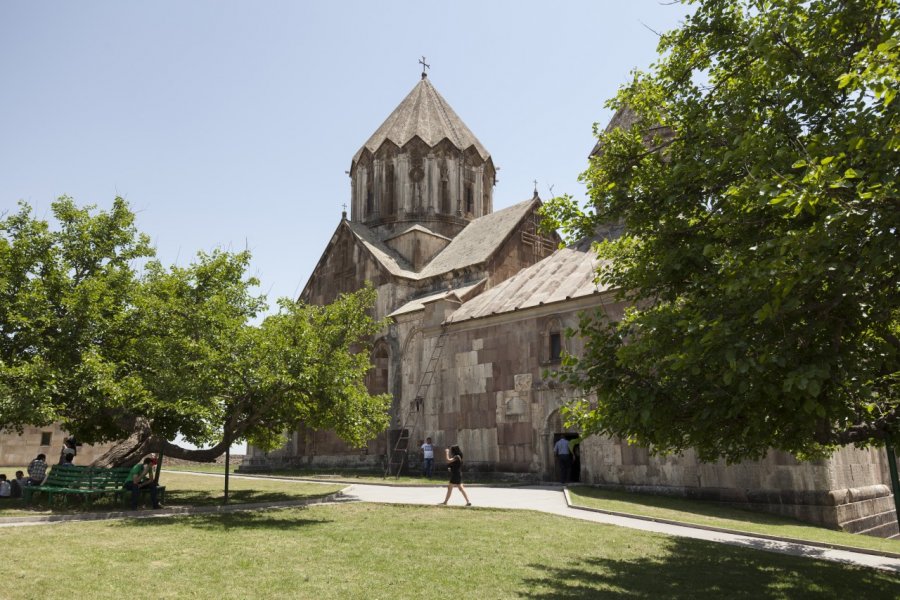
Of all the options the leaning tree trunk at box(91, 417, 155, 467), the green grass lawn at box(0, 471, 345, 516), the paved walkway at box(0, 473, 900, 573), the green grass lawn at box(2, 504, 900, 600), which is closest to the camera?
the green grass lawn at box(2, 504, 900, 600)

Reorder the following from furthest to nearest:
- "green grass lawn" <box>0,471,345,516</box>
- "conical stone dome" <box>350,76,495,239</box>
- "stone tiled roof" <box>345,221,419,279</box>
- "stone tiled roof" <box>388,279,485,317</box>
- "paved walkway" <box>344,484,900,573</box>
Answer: "conical stone dome" <box>350,76,495,239</box>
"stone tiled roof" <box>345,221,419,279</box>
"stone tiled roof" <box>388,279,485,317</box>
"green grass lawn" <box>0,471,345,516</box>
"paved walkway" <box>344,484,900,573</box>

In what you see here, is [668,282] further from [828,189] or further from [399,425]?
[399,425]

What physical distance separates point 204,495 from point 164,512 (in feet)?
12.5

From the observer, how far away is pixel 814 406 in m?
5.41

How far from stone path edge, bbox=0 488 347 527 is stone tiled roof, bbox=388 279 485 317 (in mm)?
10976

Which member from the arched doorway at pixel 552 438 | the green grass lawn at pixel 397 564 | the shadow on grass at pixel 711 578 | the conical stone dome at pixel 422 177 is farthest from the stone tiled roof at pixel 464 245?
the shadow on grass at pixel 711 578

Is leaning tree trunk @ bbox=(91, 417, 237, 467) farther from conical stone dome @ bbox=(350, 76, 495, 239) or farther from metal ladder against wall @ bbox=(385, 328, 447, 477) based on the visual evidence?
conical stone dome @ bbox=(350, 76, 495, 239)

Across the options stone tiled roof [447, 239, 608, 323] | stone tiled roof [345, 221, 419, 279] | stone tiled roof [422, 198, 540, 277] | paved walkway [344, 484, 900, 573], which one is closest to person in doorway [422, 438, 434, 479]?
paved walkway [344, 484, 900, 573]

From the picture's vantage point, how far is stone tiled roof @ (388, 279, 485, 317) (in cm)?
2419

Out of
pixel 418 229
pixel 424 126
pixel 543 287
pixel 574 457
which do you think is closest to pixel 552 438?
pixel 574 457

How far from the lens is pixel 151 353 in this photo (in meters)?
13.5

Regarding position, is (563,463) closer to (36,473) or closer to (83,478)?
(83,478)

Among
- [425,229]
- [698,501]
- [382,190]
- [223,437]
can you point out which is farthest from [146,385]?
[382,190]

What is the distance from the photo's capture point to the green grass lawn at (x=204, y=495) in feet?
39.2
